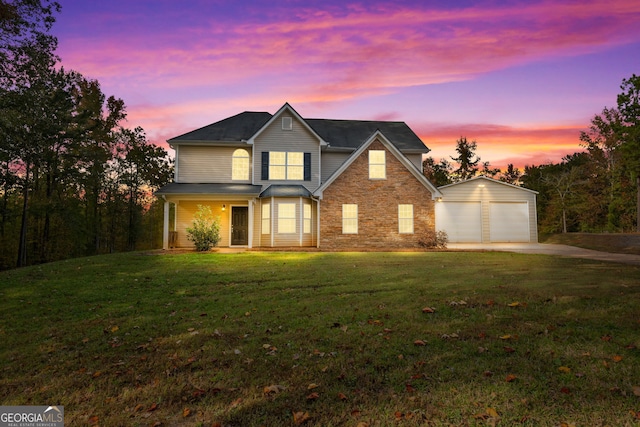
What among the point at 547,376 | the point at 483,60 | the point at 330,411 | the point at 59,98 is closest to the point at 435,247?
the point at 483,60

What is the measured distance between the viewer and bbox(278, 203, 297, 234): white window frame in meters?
20.7

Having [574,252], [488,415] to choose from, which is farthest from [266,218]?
[488,415]

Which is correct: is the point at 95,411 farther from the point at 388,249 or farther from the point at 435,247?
the point at 435,247

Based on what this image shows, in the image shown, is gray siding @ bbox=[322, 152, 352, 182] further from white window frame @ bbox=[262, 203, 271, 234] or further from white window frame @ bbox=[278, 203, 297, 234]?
white window frame @ bbox=[262, 203, 271, 234]

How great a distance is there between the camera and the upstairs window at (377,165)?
20.5 meters

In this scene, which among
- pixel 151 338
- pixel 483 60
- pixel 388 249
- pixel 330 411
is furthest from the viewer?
pixel 388 249

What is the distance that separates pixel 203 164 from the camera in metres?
22.2

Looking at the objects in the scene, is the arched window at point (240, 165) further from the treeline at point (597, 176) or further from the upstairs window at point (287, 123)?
the treeline at point (597, 176)

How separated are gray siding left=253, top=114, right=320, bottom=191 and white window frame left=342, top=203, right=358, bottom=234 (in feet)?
9.64

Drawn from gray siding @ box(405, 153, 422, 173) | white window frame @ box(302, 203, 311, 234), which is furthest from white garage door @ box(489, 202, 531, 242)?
white window frame @ box(302, 203, 311, 234)

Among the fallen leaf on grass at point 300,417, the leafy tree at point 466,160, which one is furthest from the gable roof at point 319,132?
the leafy tree at point 466,160

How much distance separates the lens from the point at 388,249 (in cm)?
1917

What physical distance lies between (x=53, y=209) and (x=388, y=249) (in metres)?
27.0

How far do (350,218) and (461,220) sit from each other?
9.17 meters
